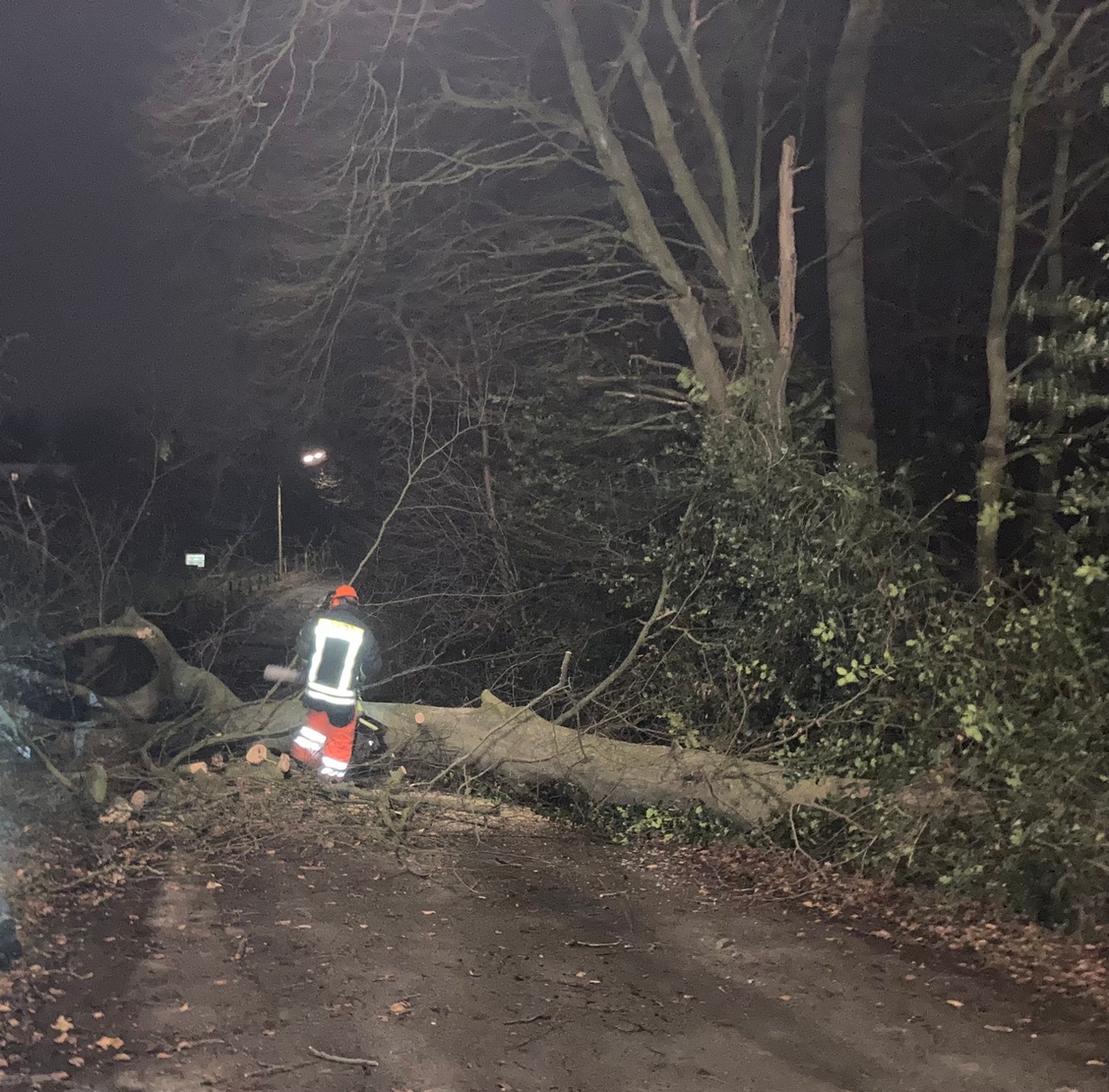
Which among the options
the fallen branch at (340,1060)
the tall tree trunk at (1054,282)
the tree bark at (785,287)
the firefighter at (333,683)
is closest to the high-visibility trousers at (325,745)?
the firefighter at (333,683)

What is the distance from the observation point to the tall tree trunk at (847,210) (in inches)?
307

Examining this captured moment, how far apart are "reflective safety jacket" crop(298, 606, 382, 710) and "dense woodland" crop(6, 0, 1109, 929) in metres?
1.45

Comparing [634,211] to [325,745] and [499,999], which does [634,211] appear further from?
[499,999]

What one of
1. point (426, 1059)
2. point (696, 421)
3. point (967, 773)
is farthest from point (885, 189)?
point (426, 1059)

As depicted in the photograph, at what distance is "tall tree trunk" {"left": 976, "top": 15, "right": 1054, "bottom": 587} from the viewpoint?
617 centimetres

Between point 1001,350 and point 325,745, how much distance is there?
499 cm

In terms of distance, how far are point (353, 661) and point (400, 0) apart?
4423 mm

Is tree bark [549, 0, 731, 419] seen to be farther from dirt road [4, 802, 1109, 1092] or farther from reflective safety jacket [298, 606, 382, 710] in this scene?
dirt road [4, 802, 1109, 1092]

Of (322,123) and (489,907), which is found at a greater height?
(322,123)

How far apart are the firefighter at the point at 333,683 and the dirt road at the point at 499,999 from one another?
951mm

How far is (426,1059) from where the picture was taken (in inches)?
133

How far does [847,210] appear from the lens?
7938 mm

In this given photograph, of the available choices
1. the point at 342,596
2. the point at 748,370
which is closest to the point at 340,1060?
the point at 342,596

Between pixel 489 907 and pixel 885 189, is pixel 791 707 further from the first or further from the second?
pixel 885 189
